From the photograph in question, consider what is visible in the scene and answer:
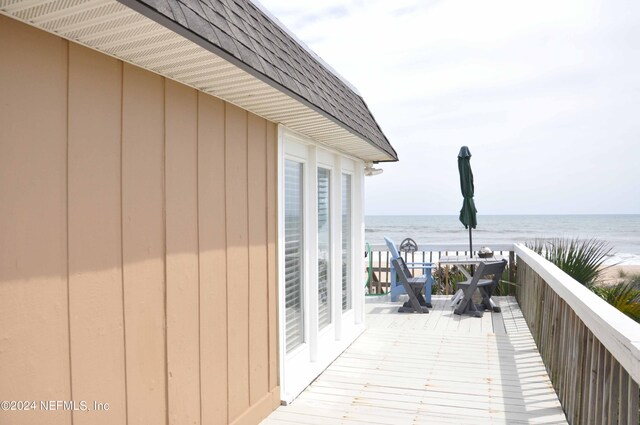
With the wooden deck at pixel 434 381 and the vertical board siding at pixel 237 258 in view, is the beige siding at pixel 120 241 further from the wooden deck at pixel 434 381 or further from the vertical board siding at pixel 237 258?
the wooden deck at pixel 434 381

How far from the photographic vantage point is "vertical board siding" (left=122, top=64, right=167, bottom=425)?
206 centimetres

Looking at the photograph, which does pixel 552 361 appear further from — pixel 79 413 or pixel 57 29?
pixel 57 29

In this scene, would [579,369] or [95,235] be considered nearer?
[95,235]

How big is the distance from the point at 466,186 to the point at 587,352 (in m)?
5.84

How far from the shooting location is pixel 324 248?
16.2 ft

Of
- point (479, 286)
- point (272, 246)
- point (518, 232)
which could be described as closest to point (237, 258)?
point (272, 246)

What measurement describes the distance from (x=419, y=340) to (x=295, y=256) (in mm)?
2331

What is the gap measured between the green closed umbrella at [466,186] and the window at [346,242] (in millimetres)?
3236

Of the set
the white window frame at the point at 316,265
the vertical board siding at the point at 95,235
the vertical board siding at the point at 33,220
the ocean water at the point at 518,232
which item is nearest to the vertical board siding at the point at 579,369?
the white window frame at the point at 316,265

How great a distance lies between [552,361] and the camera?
409 cm

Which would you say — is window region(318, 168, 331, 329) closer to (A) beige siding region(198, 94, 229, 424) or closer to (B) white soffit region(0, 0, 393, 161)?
(B) white soffit region(0, 0, 393, 161)

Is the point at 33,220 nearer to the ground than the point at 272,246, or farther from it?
farther from it

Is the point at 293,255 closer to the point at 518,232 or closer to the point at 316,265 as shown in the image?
the point at 316,265

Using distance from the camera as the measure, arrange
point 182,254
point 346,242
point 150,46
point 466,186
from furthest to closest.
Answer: point 466,186 < point 346,242 < point 182,254 < point 150,46
